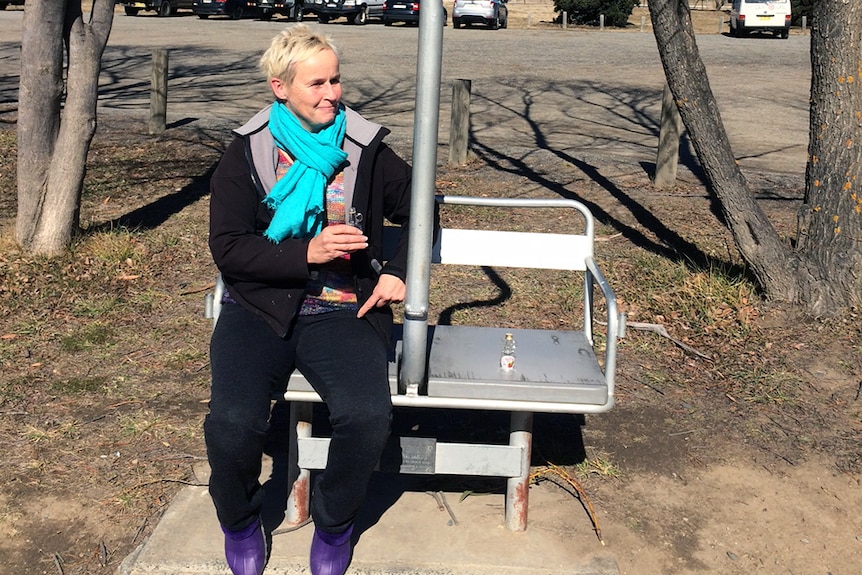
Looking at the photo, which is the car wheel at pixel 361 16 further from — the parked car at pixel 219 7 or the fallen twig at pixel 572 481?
the fallen twig at pixel 572 481

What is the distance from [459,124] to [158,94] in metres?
3.07

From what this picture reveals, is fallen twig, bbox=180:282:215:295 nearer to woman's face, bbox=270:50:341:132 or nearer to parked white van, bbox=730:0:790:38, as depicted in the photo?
woman's face, bbox=270:50:341:132

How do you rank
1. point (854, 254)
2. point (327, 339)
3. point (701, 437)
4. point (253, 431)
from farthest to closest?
point (854, 254), point (701, 437), point (327, 339), point (253, 431)

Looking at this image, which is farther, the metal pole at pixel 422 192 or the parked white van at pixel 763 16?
the parked white van at pixel 763 16

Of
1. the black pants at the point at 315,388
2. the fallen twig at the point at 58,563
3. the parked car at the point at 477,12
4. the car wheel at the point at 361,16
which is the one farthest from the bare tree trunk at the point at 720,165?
the parked car at the point at 477,12

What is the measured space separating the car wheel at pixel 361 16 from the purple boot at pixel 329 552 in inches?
1124

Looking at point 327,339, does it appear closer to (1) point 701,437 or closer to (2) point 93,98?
(1) point 701,437

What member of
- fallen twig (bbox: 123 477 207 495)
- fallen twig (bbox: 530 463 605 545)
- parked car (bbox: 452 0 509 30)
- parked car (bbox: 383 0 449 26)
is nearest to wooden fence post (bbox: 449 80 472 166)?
fallen twig (bbox: 530 463 605 545)

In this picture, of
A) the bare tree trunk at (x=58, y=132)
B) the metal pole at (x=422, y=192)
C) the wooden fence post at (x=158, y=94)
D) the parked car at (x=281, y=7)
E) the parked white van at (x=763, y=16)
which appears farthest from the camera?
the parked car at (x=281, y=7)

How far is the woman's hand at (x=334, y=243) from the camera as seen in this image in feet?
10.1

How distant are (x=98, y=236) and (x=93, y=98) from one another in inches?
34.2

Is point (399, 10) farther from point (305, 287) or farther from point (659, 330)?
point (305, 287)

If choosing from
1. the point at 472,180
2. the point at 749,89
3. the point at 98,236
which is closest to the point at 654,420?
the point at 98,236

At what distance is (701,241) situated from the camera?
6.89 m
